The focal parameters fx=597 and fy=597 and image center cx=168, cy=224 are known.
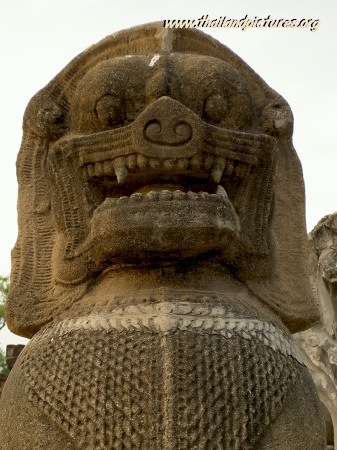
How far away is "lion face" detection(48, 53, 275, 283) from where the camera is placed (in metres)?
2.32

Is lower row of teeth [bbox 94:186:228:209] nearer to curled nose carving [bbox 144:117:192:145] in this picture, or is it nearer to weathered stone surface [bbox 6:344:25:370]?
curled nose carving [bbox 144:117:192:145]

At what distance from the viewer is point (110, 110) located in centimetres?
265

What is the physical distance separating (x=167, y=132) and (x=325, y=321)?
9.55 feet

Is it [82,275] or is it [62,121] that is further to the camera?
[62,121]

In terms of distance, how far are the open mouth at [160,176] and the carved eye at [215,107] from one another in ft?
0.83

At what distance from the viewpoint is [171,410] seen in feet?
6.51

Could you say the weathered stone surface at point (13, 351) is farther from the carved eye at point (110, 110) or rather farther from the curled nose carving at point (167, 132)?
the curled nose carving at point (167, 132)

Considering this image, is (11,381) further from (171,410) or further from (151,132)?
(151,132)

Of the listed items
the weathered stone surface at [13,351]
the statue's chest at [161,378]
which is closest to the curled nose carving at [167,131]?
the statue's chest at [161,378]

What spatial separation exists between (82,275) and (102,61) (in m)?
1.09

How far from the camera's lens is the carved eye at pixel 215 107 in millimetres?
2691

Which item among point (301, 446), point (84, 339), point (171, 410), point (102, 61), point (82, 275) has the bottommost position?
point (301, 446)

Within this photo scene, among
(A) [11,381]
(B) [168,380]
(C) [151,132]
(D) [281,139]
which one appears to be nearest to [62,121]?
(C) [151,132]

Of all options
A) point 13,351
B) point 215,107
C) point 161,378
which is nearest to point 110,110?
point 215,107
